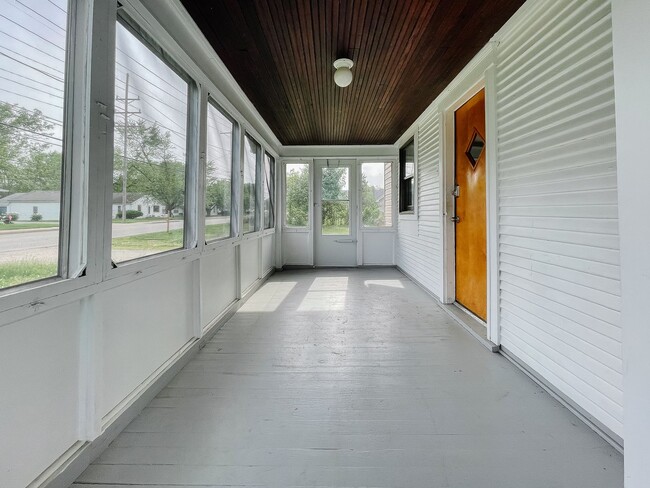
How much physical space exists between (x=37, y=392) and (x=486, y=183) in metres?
3.11

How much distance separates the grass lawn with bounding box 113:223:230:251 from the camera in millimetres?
1720

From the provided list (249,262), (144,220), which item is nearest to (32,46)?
(144,220)

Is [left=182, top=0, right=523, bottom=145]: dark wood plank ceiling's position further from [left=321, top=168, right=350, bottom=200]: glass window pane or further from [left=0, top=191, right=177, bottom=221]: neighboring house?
[left=321, top=168, right=350, bottom=200]: glass window pane

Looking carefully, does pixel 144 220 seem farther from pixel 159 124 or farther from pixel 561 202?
pixel 561 202

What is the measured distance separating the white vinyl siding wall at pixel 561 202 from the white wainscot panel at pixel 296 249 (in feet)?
14.9

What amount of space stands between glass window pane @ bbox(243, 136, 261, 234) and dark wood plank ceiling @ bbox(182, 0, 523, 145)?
59 cm

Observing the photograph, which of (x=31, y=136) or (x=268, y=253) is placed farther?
(x=268, y=253)

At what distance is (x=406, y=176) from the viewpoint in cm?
580

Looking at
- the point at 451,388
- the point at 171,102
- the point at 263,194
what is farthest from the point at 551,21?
the point at 263,194

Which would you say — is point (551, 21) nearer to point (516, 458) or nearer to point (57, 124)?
point (516, 458)

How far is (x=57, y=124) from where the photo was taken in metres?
1.28

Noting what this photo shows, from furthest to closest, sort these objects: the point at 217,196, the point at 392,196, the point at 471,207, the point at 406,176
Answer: the point at 392,196, the point at 406,176, the point at 471,207, the point at 217,196

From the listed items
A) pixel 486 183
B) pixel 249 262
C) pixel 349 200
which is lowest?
pixel 249 262

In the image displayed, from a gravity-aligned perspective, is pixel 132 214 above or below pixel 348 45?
below
